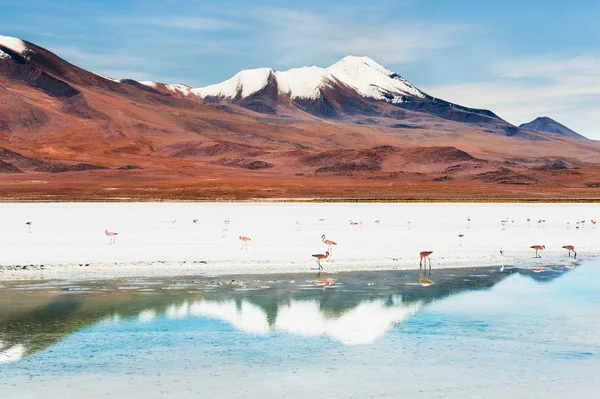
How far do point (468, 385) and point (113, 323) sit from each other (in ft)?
25.1

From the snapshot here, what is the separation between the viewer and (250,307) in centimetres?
1803

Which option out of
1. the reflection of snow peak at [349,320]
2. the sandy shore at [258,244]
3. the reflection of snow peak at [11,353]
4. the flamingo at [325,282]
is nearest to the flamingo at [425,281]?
the sandy shore at [258,244]

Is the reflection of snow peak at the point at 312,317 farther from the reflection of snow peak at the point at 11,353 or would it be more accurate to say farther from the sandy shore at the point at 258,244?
the sandy shore at the point at 258,244

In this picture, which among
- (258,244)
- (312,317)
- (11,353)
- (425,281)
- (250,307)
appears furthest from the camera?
(258,244)

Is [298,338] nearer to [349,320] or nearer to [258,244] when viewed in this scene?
[349,320]

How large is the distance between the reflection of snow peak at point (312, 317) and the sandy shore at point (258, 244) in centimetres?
581

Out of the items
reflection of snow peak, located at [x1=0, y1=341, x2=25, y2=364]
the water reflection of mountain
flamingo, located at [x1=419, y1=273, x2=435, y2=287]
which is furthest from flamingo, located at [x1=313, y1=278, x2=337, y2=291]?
reflection of snow peak, located at [x1=0, y1=341, x2=25, y2=364]

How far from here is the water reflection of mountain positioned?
50.5 ft

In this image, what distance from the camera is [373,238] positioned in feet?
112

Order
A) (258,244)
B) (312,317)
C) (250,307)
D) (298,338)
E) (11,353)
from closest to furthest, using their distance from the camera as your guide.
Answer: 1. (11,353)
2. (298,338)
3. (312,317)
4. (250,307)
5. (258,244)

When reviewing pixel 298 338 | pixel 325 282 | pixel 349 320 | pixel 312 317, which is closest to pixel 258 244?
pixel 325 282

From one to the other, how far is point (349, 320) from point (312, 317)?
2.72 ft

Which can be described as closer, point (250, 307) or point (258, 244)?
point (250, 307)

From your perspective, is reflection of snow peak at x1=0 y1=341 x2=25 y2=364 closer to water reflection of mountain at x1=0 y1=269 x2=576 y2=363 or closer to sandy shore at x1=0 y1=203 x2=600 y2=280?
water reflection of mountain at x1=0 y1=269 x2=576 y2=363
